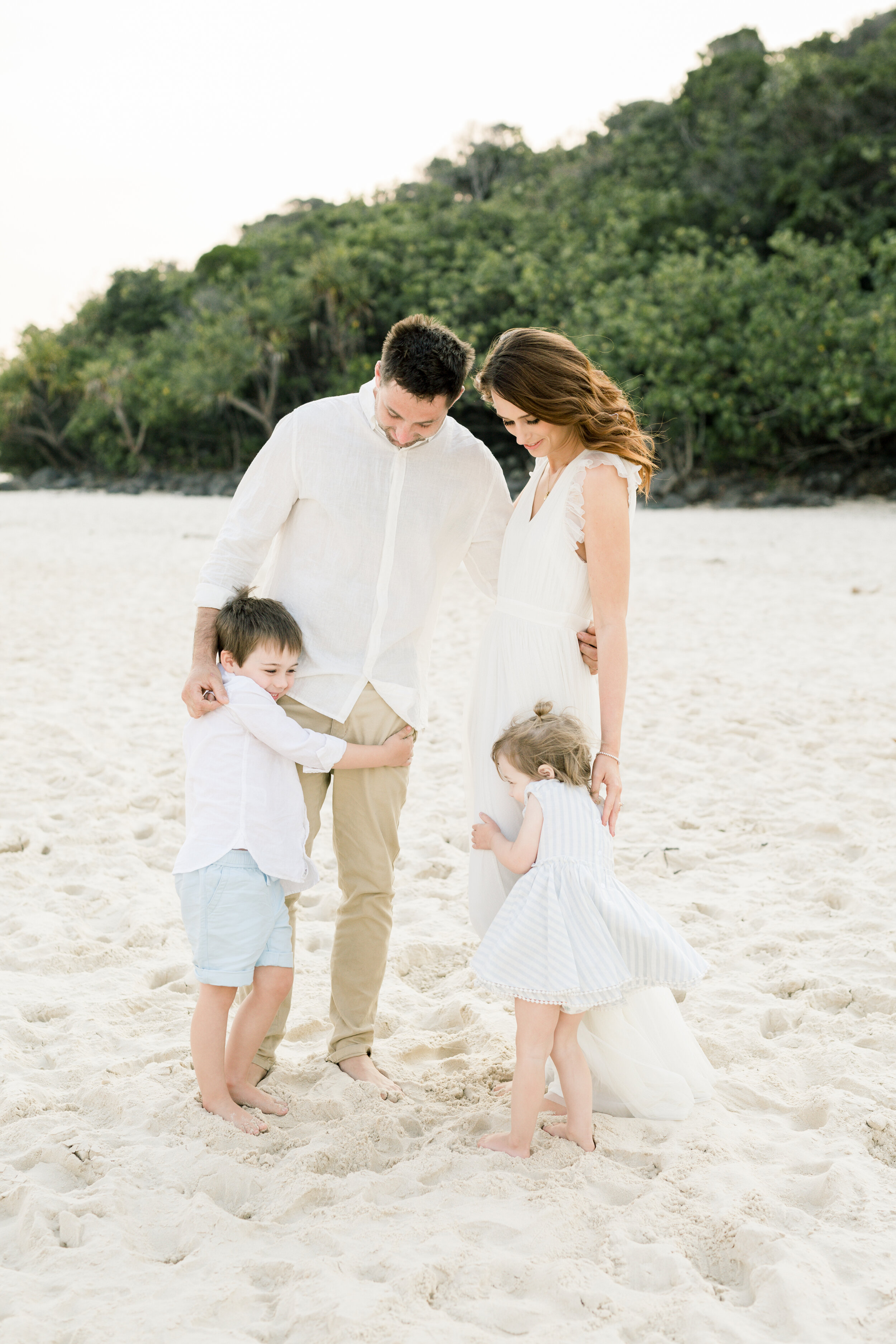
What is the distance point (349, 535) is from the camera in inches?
98.3

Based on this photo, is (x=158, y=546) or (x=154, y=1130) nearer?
(x=154, y=1130)

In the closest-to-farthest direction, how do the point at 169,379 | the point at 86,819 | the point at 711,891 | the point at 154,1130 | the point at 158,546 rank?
the point at 154,1130 → the point at 711,891 → the point at 86,819 → the point at 158,546 → the point at 169,379

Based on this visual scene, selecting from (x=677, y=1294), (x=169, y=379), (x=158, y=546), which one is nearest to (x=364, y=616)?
(x=677, y=1294)

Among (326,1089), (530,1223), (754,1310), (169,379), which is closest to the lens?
(754,1310)

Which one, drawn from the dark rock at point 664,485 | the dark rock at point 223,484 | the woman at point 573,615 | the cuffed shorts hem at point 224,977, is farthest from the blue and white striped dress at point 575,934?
the dark rock at point 223,484

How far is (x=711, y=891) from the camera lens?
3812mm

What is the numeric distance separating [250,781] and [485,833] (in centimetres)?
55

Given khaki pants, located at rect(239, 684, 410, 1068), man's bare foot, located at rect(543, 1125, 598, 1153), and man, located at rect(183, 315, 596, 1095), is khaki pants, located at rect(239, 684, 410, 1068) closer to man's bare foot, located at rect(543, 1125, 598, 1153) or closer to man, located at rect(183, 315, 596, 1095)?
man, located at rect(183, 315, 596, 1095)

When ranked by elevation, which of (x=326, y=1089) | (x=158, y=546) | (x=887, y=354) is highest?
(x=887, y=354)

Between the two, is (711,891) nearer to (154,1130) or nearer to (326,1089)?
(326,1089)

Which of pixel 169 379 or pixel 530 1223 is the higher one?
pixel 169 379

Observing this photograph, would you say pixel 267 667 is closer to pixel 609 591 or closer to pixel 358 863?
pixel 358 863

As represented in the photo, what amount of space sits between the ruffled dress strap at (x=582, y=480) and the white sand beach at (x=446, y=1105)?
1380mm

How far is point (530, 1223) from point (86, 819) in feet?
9.87
